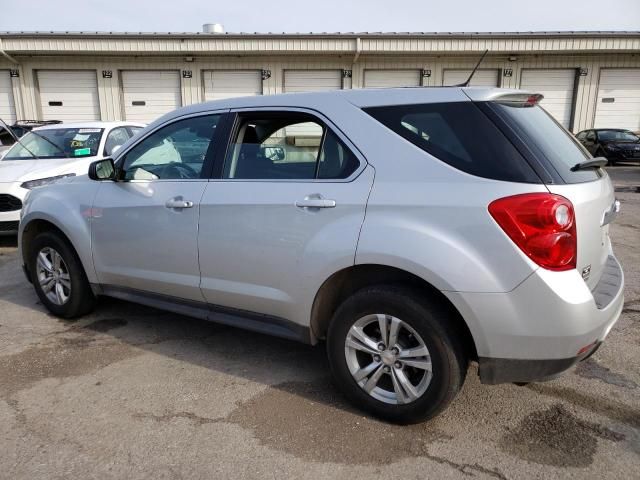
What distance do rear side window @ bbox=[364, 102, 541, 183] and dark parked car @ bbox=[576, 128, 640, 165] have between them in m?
17.9

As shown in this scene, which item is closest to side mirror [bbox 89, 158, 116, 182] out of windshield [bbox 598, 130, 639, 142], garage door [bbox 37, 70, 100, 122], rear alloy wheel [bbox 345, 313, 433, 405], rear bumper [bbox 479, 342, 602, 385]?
rear alloy wheel [bbox 345, 313, 433, 405]

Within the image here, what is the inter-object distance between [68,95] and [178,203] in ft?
64.4

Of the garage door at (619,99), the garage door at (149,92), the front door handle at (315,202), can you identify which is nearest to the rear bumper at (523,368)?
the front door handle at (315,202)

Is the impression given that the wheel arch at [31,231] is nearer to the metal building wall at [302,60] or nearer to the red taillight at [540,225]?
the red taillight at [540,225]

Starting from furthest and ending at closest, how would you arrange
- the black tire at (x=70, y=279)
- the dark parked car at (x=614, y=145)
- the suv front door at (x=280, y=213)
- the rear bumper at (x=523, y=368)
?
the dark parked car at (x=614, y=145)
the black tire at (x=70, y=279)
the suv front door at (x=280, y=213)
the rear bumper at (x=523, y=368)

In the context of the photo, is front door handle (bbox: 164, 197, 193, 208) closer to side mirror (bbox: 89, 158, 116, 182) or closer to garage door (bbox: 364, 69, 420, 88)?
side mirror (bbox: 89, 158, 116, 182)

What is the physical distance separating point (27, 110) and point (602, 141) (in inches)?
855

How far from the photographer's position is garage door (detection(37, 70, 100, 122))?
65.1 feet

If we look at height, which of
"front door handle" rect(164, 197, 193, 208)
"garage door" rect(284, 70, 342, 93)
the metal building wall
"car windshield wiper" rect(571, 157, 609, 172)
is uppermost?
the metal building wall

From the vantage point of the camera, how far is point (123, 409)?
2936 mm

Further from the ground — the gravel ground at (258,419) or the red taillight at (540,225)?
the red taillight at (540,225)

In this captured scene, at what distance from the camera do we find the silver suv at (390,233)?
2314mm

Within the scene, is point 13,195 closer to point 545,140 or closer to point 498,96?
point 498,96

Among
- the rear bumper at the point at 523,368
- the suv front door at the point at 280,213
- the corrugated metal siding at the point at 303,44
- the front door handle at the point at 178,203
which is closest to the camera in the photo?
the rear bumper at the point at 523,368
